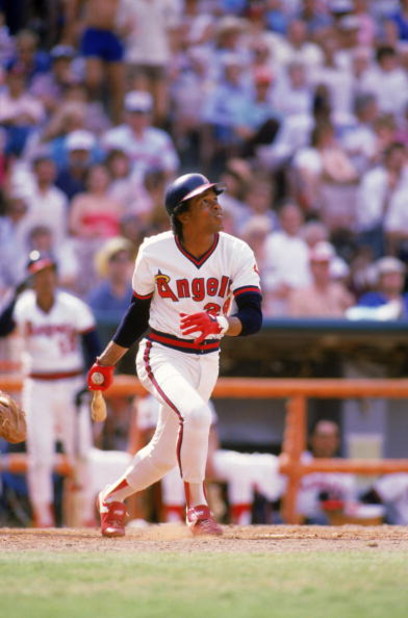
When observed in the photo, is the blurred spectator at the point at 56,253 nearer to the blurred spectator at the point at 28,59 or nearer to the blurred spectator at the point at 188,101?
the blurred spectator at the point at 28,59

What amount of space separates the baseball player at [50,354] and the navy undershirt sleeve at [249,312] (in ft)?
12.2

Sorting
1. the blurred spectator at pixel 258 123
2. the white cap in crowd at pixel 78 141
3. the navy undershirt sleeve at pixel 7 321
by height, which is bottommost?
the navy undershirt sleeve at pixel 7 321

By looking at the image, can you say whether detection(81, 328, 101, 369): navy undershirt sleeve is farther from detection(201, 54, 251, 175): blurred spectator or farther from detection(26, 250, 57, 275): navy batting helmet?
detection(201, 54, 251, 175): blurred spectator

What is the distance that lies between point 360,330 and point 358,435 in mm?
906

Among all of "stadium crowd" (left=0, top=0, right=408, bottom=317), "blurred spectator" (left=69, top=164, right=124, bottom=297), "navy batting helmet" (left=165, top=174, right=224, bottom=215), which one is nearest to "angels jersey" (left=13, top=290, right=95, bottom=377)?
"stadium crowd" (left=0, top=0, right=408, bottom=317)

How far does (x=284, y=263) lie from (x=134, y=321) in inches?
210

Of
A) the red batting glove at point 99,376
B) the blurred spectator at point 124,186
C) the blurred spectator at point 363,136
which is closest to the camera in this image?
the red batting glove at point 99,376

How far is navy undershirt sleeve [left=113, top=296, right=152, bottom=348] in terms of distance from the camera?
618 cm

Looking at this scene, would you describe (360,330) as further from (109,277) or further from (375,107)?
(375,107)

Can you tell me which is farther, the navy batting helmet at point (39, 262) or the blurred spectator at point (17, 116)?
the blurred spectator at point (17, 116)

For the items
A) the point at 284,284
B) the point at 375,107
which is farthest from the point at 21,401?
the point at 375,107

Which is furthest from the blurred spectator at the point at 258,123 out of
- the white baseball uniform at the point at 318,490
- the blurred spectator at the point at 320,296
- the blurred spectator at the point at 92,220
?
the white baseball uniform at the point at 318,490

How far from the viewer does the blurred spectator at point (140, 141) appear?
40.7 ft

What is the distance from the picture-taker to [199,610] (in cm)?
412
